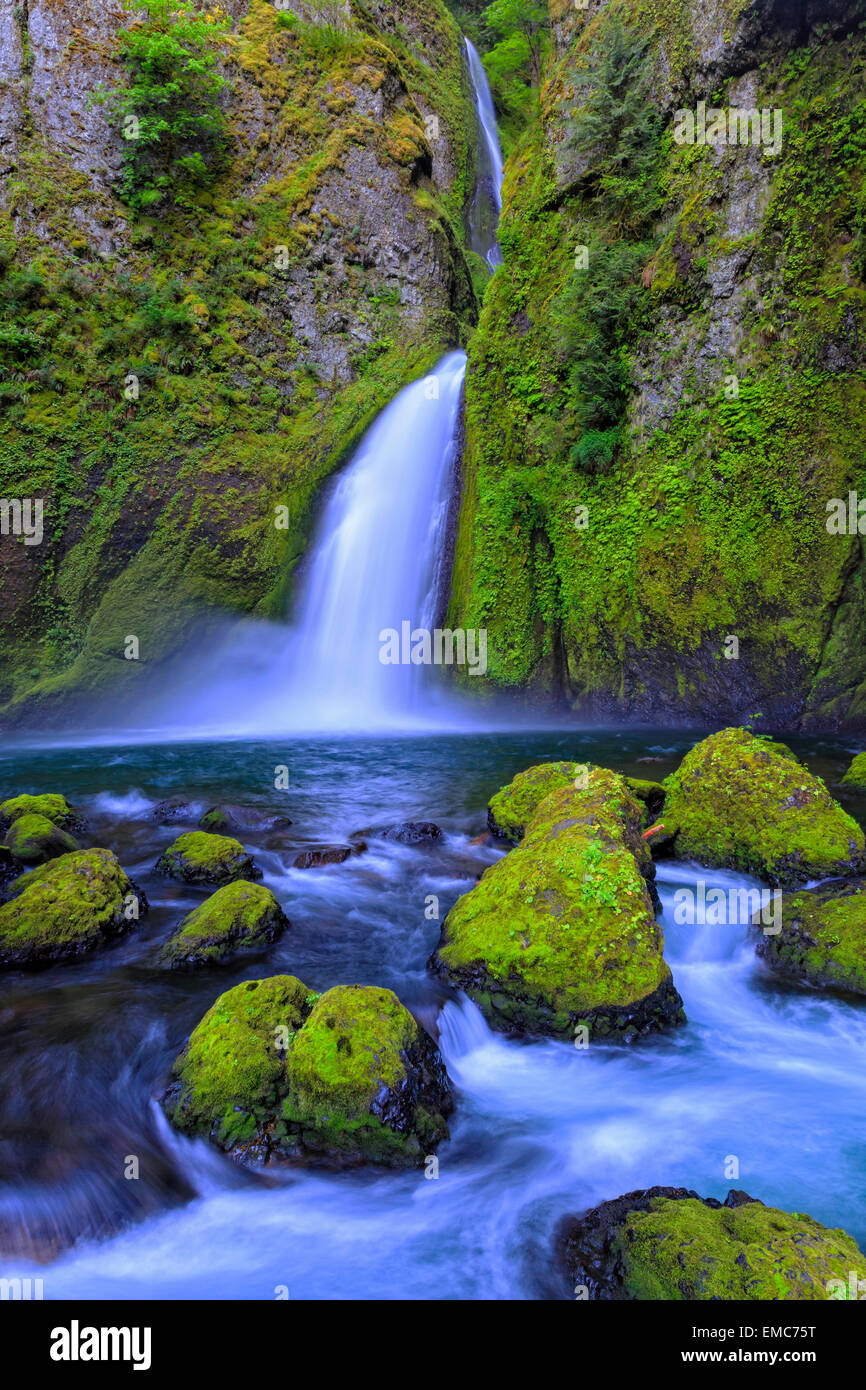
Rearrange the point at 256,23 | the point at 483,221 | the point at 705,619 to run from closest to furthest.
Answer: the point at 705,619 < the point at 256,23 < the point at 483,221

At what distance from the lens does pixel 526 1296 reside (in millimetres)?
2811

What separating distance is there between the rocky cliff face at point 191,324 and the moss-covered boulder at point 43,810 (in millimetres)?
7896

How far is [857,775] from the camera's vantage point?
8.34 m

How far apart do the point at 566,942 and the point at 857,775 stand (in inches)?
234

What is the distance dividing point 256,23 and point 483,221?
35.0ft

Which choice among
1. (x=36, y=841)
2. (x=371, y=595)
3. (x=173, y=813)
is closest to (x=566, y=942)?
(x=36, y=841)

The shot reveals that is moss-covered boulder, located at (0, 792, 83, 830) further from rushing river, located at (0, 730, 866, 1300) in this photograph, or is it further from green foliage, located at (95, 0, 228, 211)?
green foliage, located at (95, 0, 228, 211)

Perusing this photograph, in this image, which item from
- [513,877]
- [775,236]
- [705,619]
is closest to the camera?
[513,877]

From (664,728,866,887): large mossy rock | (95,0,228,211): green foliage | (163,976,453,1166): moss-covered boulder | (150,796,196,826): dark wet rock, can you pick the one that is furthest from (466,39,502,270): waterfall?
(163,976,453,1166): moss-covered boulder

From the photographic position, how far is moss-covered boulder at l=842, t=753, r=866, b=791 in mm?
8219

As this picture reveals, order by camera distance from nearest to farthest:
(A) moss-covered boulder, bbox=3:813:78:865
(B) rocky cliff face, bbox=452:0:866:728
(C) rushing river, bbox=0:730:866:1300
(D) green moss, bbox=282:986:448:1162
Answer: (C) rushing river, bbox=0:730:866:1300 → (D) green moss, bbox=282:986:448:1162 → (A) moss-covered boulder, bbox=3:813:78:865 → (B) rocky cliff face, bbox=452:0:866:728

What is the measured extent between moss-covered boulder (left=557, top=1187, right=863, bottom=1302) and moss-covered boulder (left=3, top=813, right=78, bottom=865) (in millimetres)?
5380
